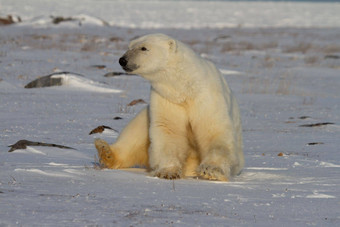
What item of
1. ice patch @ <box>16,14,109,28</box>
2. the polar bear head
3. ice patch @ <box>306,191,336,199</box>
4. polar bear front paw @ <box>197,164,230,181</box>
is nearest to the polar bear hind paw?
the polar bear head

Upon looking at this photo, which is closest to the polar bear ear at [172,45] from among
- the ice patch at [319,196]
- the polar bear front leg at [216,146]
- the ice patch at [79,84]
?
the polar bear front leg at [216,146]

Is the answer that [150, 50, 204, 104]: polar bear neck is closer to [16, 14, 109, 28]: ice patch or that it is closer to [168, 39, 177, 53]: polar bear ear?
[168, 39, 177, 53]: polar bear ear

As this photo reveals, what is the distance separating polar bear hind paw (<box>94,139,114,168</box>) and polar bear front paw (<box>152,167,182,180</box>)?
2.23 feet

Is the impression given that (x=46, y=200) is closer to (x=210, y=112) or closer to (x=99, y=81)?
(x=210, y=112)

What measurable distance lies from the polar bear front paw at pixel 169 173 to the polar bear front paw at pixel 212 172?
0.15 metres

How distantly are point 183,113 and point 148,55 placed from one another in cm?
53

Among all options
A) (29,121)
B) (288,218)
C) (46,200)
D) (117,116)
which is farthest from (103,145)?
(117,116)

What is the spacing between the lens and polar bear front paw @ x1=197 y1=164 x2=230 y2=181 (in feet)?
15.0

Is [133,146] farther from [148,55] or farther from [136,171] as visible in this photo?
[148,55]

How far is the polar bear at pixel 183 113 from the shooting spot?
4703 millimetres

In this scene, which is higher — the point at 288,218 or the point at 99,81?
the point at 288,218

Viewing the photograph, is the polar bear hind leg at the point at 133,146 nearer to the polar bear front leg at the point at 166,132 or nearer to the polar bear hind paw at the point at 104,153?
the polar bear hind paw at the point at 104,153

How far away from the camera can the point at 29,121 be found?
7871 millimetres

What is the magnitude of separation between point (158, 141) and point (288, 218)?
1.72 m
